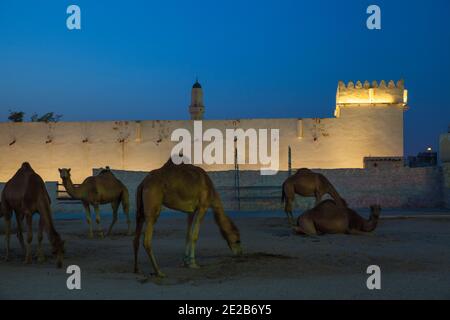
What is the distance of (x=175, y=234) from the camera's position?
15.0 meters

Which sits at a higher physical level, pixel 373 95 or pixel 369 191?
pixel 373 95

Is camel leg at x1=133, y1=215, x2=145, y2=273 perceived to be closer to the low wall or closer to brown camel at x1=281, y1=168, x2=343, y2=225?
brown camel at x1=281, y1=168, x2=343, y2=225

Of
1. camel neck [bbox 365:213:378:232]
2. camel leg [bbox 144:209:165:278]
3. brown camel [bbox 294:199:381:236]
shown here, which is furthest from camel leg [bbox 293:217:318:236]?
camel leg [bbox 144:209:165:278]

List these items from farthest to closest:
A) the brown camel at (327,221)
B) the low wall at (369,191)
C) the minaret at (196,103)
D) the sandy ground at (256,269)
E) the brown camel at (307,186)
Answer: the minaret at (196,103)
the low wall at (369,191)
the brown camel at (307,186)
the brown camel at (327,221)
the sandy ground at (256,269)

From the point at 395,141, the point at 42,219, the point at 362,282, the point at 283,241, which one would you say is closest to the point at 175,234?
the point at 283,241

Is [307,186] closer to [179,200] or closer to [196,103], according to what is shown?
[179,200]

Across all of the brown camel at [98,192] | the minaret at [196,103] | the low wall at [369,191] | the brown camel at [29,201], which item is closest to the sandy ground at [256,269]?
the brown camel at [29,201]
